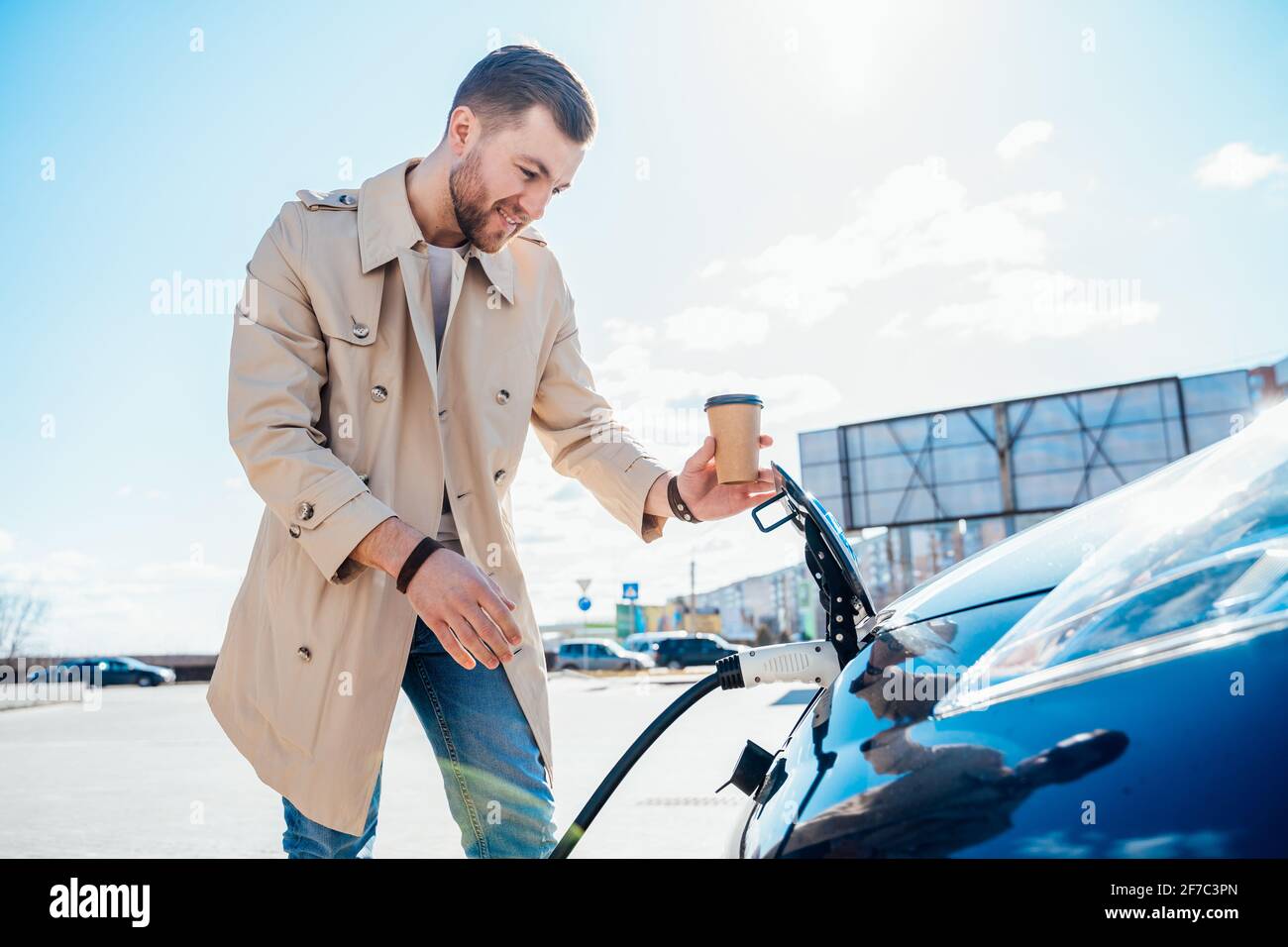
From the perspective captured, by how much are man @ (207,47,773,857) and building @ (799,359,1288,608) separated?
72.5ft

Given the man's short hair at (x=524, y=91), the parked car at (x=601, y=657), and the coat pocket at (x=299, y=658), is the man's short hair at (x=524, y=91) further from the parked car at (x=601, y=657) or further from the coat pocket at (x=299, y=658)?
the parked car at (x=601, y=657)

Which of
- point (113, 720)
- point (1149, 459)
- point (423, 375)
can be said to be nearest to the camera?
point (423, 375)

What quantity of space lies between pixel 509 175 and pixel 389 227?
296mm

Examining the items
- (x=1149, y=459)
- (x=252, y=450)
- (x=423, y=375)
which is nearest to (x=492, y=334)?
(x=423, y=375)

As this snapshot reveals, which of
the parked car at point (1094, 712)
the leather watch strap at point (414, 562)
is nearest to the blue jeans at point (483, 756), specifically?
the leather watch strap at point (414, 562)

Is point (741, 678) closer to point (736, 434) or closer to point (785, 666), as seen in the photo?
point (785, 666)

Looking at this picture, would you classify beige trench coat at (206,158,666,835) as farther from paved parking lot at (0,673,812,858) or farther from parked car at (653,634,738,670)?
parked car at (653,634,738,670)

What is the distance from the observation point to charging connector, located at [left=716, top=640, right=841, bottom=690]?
154 cm

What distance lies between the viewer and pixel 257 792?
6.54 m

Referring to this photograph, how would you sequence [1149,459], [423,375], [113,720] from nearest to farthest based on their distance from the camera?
[423,375] → [113,720] → [1149,459]

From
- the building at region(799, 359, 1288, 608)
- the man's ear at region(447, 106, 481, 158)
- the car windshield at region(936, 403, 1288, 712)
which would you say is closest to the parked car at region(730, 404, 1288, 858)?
the car windshield at region(936, 403, 1288, 712)

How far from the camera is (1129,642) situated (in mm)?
928
